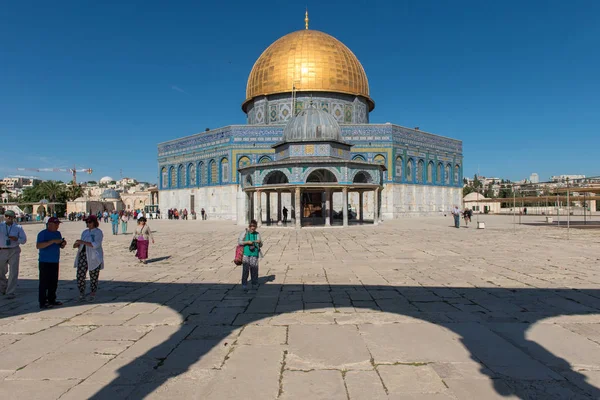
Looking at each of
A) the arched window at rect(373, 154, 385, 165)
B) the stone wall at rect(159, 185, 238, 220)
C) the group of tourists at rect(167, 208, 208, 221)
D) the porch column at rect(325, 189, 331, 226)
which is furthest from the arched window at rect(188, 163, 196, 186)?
the porch column at rect(325, 189, 331, 226)

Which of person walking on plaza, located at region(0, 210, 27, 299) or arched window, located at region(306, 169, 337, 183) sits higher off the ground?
arched window, located at region(306, 169, 337, 183)

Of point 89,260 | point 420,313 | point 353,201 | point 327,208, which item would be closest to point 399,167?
point 353,201

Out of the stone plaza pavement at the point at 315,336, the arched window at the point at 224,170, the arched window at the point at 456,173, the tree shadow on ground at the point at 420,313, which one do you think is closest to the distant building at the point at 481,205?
the arched window at the point at 456,173

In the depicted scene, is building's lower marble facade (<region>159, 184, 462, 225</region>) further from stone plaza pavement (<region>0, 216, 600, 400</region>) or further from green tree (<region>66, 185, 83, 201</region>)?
green tree (<region>66, 185, 83, 201</region>)

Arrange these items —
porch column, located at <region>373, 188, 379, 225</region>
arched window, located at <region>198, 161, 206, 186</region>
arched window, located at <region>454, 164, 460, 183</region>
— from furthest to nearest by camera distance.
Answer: arched window, located at <region>454, 164, 460, 183</region> → arched window, located at <region>198, 161, 206, 186</region> → porch column, located at <region>373, 188, 379, 225</region>

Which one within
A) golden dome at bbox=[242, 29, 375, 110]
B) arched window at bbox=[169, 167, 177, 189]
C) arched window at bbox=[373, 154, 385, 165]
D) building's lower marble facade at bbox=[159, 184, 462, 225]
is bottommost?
building's lower marble facade at bbox=[159, 184, 462, 225]

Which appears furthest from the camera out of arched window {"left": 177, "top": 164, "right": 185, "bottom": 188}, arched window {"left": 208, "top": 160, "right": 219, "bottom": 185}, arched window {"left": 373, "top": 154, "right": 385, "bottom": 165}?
arched window {"left": 177, "top": 164, "right": 185, "bottom": 188}

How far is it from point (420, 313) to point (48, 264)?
5440 millimetres

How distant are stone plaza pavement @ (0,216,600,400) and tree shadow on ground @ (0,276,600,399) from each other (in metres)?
0.02

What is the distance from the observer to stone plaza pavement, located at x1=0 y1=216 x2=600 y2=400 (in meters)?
3.55

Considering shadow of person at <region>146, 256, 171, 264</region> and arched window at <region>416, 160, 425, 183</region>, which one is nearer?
shadow of person at <region>146, 256, 171, 264</region>

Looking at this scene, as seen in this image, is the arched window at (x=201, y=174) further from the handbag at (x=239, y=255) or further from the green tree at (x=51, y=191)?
the green tree at (x=51, y=191)

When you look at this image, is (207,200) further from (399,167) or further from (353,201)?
(399,167)

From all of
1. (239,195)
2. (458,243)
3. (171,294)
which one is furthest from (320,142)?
(171,294)
